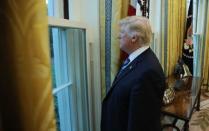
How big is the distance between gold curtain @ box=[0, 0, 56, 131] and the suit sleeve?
926 millimetres

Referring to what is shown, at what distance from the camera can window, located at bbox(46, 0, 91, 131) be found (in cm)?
149

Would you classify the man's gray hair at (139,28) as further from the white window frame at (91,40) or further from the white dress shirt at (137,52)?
the white window frame at (91,40)

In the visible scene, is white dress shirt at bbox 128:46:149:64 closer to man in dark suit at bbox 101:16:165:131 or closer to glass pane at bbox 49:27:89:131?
man in dark suit at bbox 101:16:165:131

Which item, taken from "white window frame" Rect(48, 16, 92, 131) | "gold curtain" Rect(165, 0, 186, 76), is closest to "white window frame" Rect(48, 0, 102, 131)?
"white window frame" Rect(48, 16, 92, 131)

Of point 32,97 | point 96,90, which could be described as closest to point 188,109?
point 96,90

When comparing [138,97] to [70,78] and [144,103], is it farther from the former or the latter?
[70,78]

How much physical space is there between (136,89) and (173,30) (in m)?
2.63

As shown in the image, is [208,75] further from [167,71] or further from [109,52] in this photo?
[109,52]

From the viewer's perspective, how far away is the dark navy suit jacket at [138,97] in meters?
1.34

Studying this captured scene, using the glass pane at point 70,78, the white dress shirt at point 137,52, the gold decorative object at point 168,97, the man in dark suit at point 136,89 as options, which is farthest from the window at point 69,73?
the gold decorative object at point 168,97

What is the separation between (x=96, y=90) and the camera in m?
1.89

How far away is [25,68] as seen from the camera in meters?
0.43

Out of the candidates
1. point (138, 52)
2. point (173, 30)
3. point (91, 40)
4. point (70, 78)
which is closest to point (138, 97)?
point (138, 52)

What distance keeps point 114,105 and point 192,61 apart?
404 centimetres
